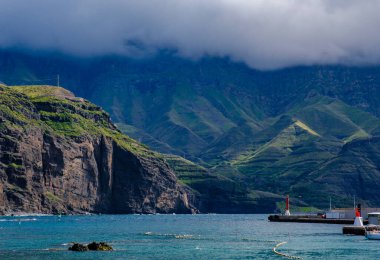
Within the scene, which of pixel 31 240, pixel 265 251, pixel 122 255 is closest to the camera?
pixel 122 255

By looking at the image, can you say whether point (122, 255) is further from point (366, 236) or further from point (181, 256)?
point (366, 236)

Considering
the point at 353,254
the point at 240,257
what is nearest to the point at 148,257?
the point at 240,257

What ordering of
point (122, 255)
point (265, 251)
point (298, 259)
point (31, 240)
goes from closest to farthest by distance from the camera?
1. point (298, 259)
2. point (122, 255)
3. point (265, 251)
4. point (31, 240)

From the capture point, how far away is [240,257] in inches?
5684

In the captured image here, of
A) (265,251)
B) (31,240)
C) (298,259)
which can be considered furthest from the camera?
(31,240)

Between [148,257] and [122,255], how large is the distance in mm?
5710

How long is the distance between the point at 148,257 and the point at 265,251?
86.3 ft

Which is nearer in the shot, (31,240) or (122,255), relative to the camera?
(122,255)

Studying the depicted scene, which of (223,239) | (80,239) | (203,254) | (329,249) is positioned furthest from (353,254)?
(80,239)

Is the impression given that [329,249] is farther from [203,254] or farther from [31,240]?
[31,240]

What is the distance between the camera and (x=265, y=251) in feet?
518

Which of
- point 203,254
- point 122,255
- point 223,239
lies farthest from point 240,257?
point 223,239

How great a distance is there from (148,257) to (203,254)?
11687 millimetres

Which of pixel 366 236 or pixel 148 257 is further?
pixel 366 236
